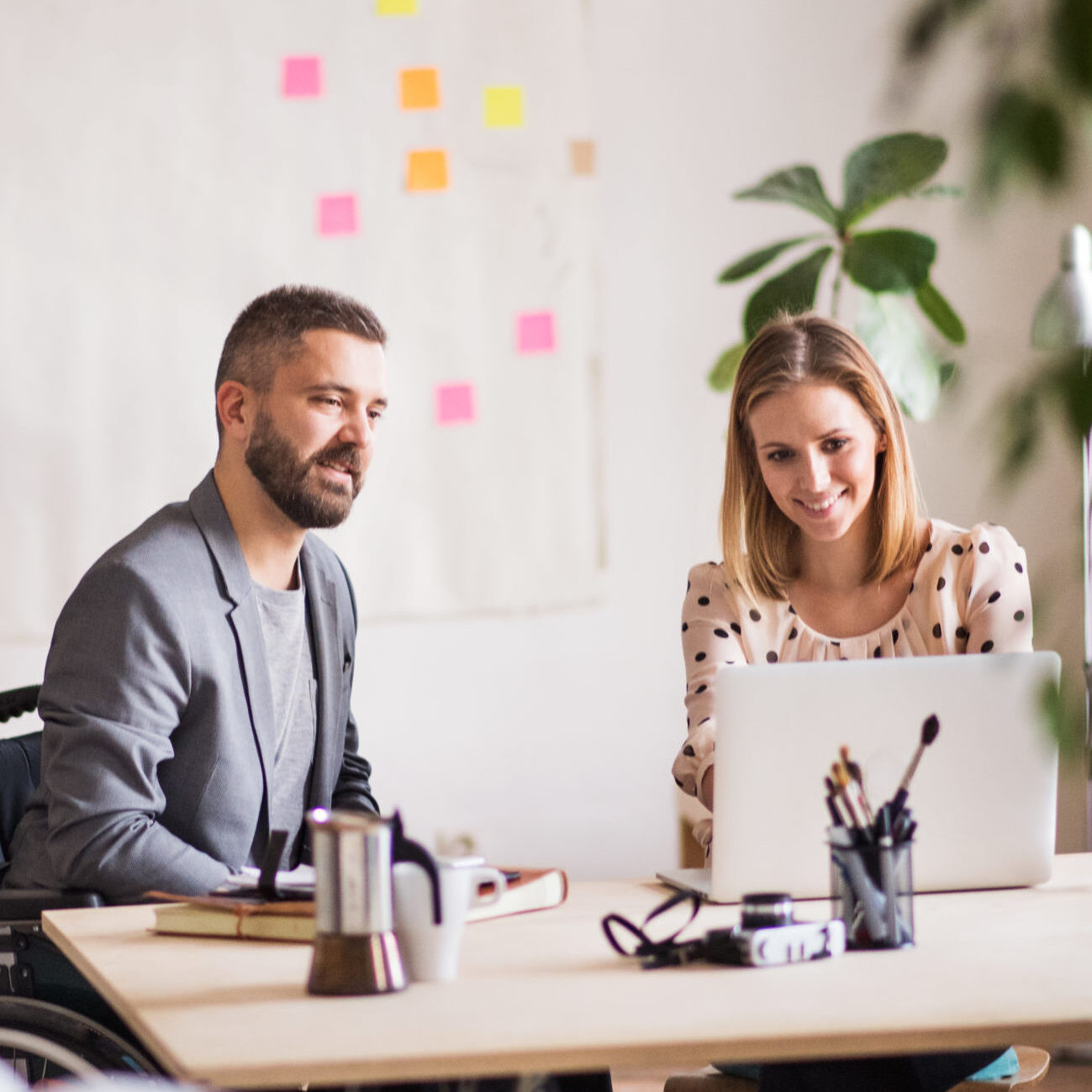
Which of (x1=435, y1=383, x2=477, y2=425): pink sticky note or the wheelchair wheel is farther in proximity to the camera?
(x1=435, y1=383, x2=477, y2=425): pink sticky note

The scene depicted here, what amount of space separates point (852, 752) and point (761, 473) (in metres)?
0.84

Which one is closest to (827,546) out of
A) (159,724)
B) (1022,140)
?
(159,724)

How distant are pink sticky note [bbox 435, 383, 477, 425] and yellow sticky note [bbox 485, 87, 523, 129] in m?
0.60

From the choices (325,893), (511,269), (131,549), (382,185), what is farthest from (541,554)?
(325,893)

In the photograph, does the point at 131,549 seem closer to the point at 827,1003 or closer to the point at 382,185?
the point at 827,1003

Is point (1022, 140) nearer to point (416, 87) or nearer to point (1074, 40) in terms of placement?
point (1074, 40)

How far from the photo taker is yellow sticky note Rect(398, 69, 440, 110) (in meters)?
3.12

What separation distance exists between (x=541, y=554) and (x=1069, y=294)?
4.11ft

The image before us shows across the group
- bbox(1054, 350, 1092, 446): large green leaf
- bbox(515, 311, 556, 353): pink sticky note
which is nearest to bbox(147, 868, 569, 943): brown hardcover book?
bbox(1054, 350, 1092, 446): large green leaf

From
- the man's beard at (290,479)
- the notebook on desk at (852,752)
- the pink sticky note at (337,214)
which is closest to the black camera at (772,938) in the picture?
the notebook on desk at (852,752)

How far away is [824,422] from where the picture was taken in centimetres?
203

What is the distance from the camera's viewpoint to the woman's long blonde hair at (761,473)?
6.68 feet

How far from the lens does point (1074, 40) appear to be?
0.39 m

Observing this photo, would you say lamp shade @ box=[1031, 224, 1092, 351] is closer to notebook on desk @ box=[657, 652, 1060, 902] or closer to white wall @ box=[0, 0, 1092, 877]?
white wall @ box=[0, 0, 1092, 877]
